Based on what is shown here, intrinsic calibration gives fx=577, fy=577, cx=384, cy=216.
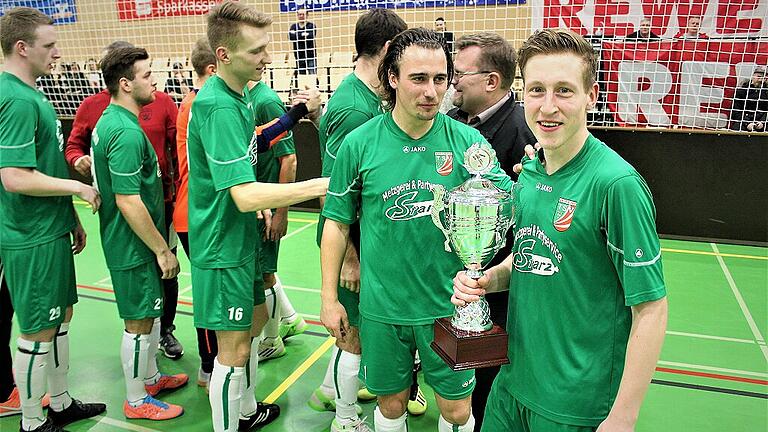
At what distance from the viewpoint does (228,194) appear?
286 centimetres

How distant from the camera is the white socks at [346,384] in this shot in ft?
10.4

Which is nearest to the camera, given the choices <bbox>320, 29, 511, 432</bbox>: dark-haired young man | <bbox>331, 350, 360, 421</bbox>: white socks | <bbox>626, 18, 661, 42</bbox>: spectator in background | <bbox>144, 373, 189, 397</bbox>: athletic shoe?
<bbox>320, 29, 511, 432</bbox>: dark-haired young man

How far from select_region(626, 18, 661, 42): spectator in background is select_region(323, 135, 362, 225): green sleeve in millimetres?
6394

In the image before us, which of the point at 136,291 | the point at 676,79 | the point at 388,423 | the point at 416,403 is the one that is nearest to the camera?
the point at 388,423

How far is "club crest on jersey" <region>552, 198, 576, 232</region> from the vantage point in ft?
5.43

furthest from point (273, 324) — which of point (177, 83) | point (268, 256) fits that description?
point (177, 83)

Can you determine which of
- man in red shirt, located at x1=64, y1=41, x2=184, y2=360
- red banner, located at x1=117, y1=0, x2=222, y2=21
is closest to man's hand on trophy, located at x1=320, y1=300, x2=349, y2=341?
man in red shirt, located at x1=64, y1=41, x2=184, y2=360

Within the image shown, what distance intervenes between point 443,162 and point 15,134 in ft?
7.54

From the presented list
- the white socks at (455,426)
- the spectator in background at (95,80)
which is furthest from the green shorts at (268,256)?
the spectator in background at (95,80)

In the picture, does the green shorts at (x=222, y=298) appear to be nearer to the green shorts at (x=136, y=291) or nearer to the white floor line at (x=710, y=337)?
the green shorts at (x=136, y=291)

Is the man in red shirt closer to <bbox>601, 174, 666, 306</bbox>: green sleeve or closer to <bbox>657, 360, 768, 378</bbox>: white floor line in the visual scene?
<bbox>601, 174, 666, 306</bbox>: green sleeve

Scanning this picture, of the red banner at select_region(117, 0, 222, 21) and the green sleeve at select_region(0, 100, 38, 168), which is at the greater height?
the red banner at select_region(117, 0, 222, 21)

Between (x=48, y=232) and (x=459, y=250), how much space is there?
2.49 metres

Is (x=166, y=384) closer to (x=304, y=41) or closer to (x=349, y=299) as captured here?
(x=349, y=299)
